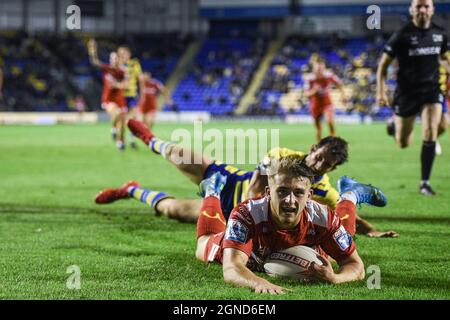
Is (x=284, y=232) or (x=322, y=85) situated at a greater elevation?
Result: (x=322, y=85)

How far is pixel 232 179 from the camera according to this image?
26.8 feet

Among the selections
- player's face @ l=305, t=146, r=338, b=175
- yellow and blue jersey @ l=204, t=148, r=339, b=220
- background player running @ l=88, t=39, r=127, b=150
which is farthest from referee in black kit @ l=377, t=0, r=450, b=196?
background player running @ l=88, t=39, r=127, b=150

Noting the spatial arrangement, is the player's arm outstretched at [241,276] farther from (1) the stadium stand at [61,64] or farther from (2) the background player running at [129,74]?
(1) the stadium stand at [61,64]

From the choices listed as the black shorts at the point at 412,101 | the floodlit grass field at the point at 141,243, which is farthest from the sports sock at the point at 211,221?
the black shorts at the point at 412,101

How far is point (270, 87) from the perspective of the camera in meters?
53.4

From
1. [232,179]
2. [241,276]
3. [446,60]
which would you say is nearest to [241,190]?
[232,179]

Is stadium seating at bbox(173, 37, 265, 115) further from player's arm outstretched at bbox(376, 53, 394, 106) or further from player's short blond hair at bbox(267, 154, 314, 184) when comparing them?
player's short blond hair at bbox(267, 154, 314, 184)

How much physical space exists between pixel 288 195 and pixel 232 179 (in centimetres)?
291

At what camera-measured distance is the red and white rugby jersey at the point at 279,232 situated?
548 cm

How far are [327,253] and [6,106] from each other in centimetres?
4657

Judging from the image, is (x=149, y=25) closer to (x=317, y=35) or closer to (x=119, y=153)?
(x=317, y=35)

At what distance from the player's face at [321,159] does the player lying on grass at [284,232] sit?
4.54ft

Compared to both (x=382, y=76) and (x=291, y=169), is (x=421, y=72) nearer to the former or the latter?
(x=382, y=76)

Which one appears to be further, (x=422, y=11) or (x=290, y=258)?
(x=422, y=11)
